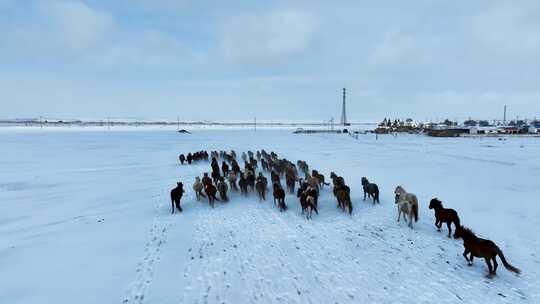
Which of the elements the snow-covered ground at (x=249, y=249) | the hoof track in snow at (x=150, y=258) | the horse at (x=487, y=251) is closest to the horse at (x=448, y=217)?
the snow-covered ground at (x=249, y=249)

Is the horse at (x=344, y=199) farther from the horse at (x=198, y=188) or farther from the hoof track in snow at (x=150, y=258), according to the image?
the hoof track in snow at (x=150, y=258)

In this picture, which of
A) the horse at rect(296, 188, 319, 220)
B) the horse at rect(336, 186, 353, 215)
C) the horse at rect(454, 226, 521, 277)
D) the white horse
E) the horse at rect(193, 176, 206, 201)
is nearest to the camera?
the horse at rect(454, 226, 521, 277)

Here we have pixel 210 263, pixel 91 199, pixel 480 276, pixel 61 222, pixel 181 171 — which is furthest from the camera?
pixel 181 171

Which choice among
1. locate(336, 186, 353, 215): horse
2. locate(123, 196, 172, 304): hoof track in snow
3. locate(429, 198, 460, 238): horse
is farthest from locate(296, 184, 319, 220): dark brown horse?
locate(123, 196, 172, 304): hoof track in snow

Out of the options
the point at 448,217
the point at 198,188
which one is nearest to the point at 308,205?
the point at 448,217

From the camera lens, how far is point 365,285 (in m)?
6.46

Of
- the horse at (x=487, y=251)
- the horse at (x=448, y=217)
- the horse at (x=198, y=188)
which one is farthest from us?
the horse at (x=198, y=188)

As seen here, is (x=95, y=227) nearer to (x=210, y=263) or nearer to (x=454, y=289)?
(x=210, y=263)

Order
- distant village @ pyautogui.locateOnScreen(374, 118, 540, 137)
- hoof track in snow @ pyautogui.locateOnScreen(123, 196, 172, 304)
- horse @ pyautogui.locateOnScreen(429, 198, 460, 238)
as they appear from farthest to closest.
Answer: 1. distant village @ pyautogui.locateOnScreen(374, 118, 540, 137)
2. horse @ pyautogui.locateOnScreen(429, 198, 460, 238)
3. hoof track in snow @ pyautogui.locateOnScreen(123, 196, 172, 304)

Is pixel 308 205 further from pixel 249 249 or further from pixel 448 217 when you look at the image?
pixel 448 217

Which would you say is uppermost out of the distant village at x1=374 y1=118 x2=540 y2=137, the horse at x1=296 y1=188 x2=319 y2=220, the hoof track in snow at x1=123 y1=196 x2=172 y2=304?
the distant village at x1=374 y1=118 x2=540 y2=137

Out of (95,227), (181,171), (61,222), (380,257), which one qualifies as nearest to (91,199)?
(61,222)

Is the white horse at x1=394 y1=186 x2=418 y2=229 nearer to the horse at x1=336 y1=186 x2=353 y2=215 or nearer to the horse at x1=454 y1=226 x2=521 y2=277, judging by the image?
the horse at x1=336 y1=186 x2=353 y2=215

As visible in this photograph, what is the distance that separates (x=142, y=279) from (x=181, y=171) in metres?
13.7
